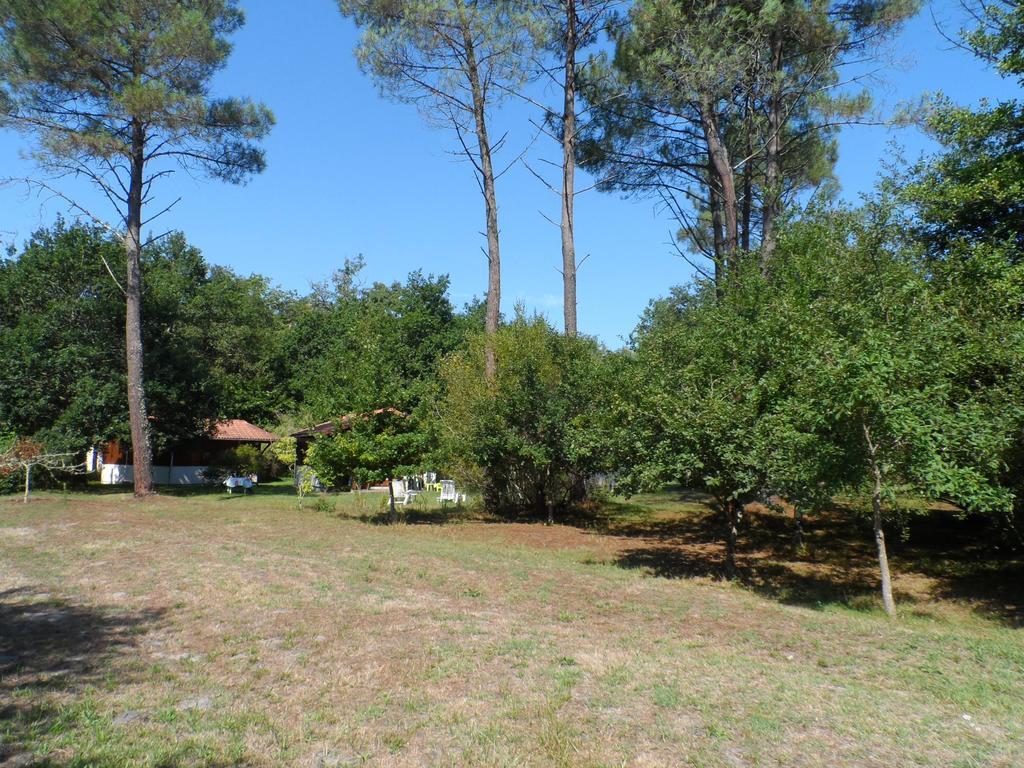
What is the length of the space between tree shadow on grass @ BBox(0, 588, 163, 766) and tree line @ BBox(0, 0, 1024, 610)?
23.8 ft

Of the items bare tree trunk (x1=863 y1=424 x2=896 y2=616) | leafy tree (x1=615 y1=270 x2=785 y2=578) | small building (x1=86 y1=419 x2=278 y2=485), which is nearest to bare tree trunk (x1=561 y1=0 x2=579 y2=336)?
leafy tree (x1=615 y1=270 x2=785 y2=578)

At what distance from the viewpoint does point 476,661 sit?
6348mm

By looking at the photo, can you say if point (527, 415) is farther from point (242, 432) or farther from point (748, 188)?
point (242, 432)

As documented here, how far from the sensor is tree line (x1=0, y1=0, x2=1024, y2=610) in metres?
9.72

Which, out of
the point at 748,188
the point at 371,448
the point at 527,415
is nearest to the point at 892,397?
the point at 527,415

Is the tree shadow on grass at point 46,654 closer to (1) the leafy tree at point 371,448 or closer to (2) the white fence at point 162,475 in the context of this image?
(1) the leafy tree at point 371,448

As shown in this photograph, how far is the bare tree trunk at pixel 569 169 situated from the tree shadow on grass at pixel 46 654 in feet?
49.7

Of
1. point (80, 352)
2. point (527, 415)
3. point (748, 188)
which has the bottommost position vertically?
point (527, 415)

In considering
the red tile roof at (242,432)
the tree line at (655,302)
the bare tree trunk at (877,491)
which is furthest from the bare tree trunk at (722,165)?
the red tile roof at (242,432)

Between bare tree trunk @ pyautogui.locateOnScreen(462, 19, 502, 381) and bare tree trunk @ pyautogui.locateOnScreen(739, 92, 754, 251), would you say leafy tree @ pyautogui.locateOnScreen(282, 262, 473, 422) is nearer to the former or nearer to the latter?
bare tree trunk @ pyautogui.locateOnScreen(462, 19, 502, 381)

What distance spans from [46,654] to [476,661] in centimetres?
357

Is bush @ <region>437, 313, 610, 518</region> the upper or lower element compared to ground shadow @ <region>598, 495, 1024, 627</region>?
upper

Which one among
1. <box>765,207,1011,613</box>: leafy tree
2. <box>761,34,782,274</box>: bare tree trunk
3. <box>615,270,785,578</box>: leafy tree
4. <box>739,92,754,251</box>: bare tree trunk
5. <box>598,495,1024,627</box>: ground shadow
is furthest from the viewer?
<box>739,92,754,251</box>: bare tree trunk

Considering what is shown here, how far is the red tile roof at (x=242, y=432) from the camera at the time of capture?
1462 inches
